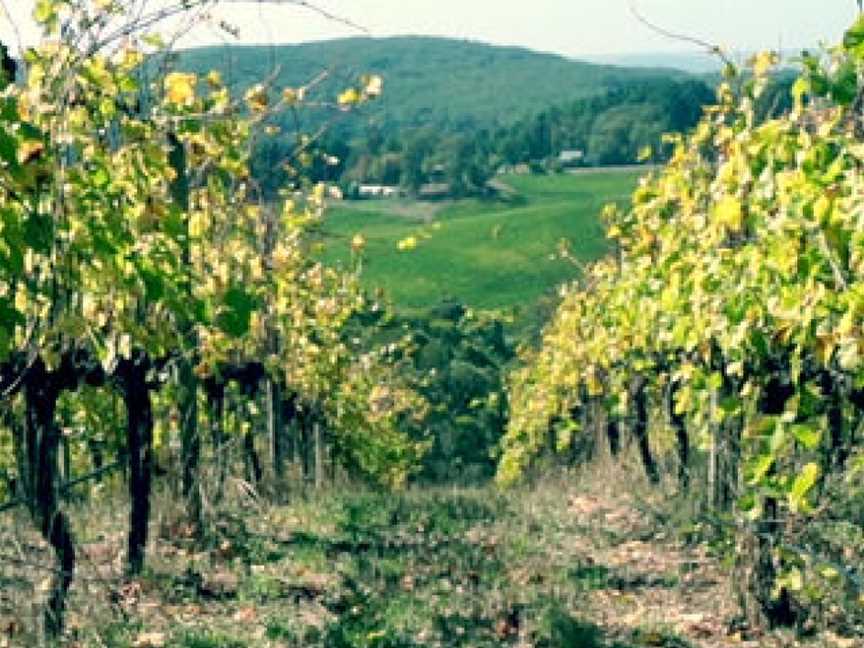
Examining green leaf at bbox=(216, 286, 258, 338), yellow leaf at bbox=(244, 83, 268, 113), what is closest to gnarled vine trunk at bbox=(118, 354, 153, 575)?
yellow leaf at bbox=(244, 83, 268, 113)

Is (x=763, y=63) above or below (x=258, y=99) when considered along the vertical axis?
above

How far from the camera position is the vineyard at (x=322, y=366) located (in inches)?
173

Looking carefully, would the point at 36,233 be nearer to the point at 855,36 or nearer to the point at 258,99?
the point at 855,36

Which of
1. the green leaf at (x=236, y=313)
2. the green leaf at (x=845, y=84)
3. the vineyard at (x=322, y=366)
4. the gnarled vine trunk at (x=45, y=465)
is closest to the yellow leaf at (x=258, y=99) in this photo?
the vineyard at (x=322, y=366)

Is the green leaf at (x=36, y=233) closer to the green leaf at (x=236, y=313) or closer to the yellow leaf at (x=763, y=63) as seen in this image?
the green leaf at (x=236, y=313)

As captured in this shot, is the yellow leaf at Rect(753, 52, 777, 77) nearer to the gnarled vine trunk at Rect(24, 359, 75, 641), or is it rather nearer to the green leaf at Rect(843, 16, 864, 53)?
the green leaf at Rect(843, 16, 864, 53)

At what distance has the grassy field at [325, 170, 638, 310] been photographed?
88.1 m

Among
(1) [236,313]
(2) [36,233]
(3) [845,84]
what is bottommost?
(1) [236,313]

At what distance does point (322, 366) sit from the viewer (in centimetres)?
1709

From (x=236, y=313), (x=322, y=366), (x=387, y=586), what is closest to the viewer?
(x=236, y=313)

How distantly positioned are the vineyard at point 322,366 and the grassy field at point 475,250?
6096 cm

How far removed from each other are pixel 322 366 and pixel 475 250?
80.6 meters

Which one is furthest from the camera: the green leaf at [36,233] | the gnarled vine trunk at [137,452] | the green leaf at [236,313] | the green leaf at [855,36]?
the gnarled vine trunk at [137,452]

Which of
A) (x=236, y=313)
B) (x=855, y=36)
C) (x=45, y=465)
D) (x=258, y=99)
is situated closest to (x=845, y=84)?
(x=855, y=36)
